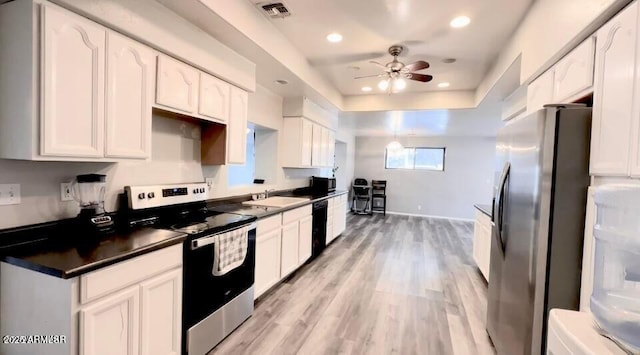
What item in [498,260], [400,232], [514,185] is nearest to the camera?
[514,185]

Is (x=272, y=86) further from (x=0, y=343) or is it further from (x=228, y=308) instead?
(x=0, y=343)

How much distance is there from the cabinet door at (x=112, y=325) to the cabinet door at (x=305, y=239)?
7.26ft

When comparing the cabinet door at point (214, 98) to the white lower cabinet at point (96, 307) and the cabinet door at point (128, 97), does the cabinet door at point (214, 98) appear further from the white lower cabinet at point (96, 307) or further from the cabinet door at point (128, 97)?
the white lower cabinet at point (96, 307)

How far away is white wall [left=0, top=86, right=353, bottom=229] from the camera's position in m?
1.54

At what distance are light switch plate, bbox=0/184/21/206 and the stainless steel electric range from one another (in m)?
0.53

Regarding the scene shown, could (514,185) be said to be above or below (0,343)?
above

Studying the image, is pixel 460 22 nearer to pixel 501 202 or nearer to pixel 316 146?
pixel 501 202

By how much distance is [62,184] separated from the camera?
1692mm

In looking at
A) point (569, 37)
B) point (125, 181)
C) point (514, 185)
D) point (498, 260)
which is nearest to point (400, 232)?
point (498, 260)

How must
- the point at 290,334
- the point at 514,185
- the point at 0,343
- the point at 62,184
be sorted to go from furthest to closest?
the point at 290,334 → the point at 514,185 → the point at 62,184 → the point at 0,343

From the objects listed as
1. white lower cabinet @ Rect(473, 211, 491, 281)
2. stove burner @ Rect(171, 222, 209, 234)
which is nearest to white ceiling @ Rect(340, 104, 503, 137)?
white lower cabinet @ Rect(473, 211, 491, 281)

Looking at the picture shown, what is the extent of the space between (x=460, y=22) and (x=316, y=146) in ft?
9.12

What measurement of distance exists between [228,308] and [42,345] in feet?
3.64

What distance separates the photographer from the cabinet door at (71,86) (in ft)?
4.46
